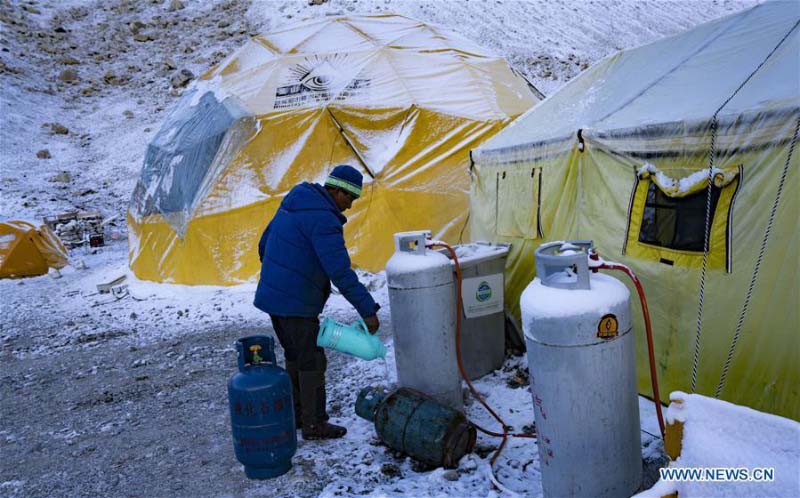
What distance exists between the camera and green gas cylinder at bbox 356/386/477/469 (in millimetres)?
3553

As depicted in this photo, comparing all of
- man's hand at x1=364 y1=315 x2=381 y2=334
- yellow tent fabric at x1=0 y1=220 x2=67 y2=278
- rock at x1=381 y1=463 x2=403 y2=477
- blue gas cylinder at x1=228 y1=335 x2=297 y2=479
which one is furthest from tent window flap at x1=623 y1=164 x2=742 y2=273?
yellow tent fabric at x1=0 y1=220 x2=67 y2=278

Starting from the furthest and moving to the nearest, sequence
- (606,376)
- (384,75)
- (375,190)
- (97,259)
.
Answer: (97,259) < (384,75) < (375,190) < (606,376)

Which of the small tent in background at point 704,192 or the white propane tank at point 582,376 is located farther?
the small tent in background at point 704,192

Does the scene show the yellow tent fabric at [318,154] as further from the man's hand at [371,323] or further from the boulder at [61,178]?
the boulder at [61,178]

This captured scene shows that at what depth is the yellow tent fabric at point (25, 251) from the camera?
11.9m

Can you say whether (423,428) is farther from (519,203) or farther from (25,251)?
(25,251)

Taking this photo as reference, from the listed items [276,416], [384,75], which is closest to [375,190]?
[384,75]

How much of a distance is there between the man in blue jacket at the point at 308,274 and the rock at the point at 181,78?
24.9 metres

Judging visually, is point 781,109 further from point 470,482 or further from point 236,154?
point 236,154

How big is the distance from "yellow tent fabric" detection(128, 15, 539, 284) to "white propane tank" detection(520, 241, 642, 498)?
6.58 m

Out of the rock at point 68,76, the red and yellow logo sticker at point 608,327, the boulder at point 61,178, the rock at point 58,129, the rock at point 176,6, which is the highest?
the rock at point 176,6

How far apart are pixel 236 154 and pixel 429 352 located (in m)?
6.73

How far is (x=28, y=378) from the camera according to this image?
630cm

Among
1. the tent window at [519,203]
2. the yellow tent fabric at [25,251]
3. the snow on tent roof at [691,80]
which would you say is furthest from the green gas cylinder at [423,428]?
the yellow tent fabric at [25,251]
